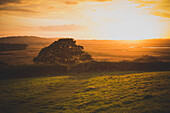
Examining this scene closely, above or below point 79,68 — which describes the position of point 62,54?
above

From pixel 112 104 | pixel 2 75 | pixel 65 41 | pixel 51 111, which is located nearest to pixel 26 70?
pixel 2 75

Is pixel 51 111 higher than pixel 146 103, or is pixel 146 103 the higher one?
pixel 146 103

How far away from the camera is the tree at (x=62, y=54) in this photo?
97.6 feet

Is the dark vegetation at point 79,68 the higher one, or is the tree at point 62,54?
the tree at point 62,54

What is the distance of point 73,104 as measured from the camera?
27.5 ft

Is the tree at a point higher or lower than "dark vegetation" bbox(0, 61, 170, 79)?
Answer: higher

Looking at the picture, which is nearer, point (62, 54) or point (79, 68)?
point (79, 68)

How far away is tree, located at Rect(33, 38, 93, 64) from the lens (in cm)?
2975

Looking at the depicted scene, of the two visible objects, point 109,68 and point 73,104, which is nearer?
point 73,104

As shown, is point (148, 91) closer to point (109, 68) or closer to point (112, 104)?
point (112, 104)

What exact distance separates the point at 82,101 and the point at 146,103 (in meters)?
3.94

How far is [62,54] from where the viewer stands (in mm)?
30766

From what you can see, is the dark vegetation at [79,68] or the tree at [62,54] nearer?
the dark vegetation at [79,68]

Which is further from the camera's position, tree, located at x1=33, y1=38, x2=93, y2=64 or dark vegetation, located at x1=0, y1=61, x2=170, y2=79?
tree, located at x1=33, y1=38, x2=93, y2=64
